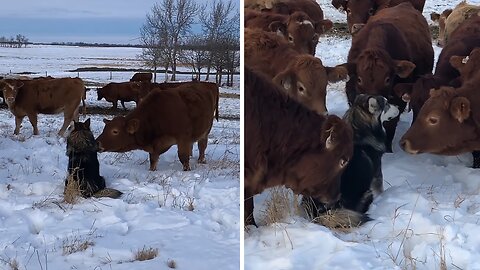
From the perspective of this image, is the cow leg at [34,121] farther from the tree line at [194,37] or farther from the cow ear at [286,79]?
the cow ear at [286,79]

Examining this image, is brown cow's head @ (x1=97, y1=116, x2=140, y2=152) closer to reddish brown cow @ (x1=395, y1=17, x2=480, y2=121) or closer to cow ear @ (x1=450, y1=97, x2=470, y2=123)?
reddish brown cow @ (x1=395, y1=17, x2=480, y2=121)

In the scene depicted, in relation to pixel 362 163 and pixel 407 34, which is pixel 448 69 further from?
pixel 362 163

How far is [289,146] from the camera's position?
1.24 metres

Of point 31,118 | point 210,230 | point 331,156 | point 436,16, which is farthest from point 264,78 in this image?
point 31,118

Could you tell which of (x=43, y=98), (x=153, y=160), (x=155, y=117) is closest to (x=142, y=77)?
(x=155, y=117)

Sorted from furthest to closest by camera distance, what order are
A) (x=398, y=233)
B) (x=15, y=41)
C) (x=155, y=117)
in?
(x=155, y=117) < (x=15, y=41) < (x=398, y=233)

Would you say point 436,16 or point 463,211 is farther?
point 436,16

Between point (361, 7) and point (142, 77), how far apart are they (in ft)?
2.78

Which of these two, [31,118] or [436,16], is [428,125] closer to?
[436,16]

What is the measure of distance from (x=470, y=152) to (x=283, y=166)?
49 centimetres

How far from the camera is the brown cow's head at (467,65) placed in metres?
1.42

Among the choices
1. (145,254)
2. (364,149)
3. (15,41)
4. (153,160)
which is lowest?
(145,254)

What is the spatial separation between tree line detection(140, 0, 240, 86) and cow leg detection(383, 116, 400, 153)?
0.40 meters

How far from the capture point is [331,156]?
4.12ft
